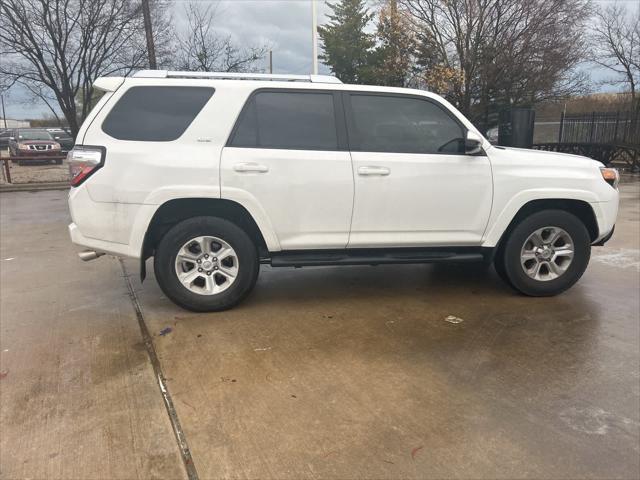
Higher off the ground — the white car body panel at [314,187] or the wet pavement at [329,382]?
the white car body panel at [314,187]

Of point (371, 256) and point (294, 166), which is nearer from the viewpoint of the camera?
point (294, 166)

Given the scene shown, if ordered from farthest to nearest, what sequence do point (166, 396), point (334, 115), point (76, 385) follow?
point (334, 115) → point (76, 385) → point (166, 396)

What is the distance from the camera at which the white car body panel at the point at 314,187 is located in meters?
3.95

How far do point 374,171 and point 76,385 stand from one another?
2.69 metres

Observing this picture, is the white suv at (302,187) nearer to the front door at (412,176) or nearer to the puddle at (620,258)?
the front door at (412,176)

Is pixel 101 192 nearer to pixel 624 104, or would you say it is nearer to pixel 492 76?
pixel 492 76

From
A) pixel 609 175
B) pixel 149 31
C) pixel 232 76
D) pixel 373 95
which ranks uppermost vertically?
pixel 149 31

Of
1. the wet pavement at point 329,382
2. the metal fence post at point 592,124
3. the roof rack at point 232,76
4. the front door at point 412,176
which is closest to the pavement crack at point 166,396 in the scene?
the wet pavement at point 329,382

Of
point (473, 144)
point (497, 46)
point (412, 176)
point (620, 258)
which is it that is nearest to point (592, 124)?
point (497, 46)

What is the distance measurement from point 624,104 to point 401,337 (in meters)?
29.3

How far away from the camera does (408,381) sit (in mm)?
3172

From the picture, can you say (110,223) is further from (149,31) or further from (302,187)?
(149,31)

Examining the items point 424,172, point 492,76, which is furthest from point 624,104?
point 424,172

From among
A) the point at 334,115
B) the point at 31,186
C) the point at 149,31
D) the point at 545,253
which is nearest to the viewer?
the point at 334,115
